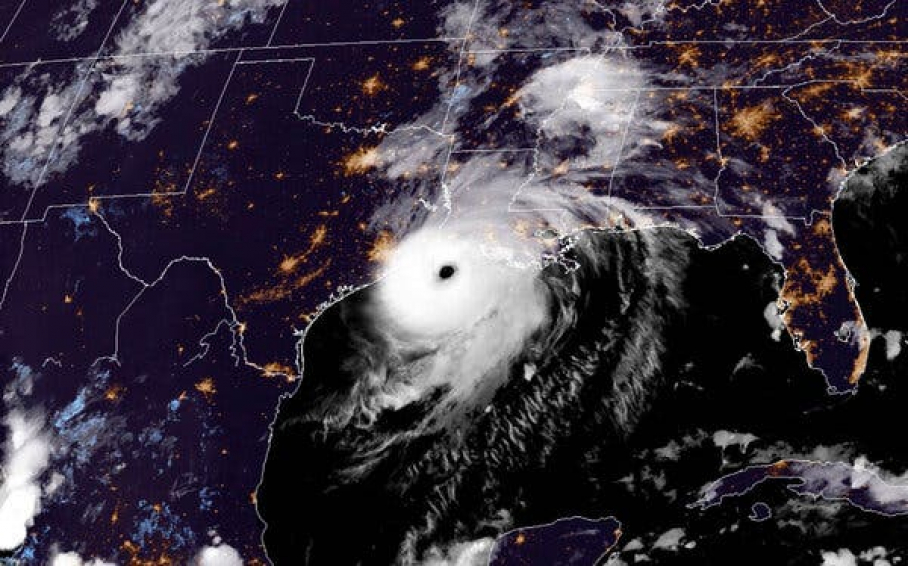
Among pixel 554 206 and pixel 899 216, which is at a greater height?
pixel 554 206

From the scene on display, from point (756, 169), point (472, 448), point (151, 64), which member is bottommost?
point (472, 448)

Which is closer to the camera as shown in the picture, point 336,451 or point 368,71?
point 336,451

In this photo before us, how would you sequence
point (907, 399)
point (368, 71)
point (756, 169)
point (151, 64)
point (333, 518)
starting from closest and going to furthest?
point (907, 399) < point (333, 518) < point (756, 169) < point (368, 71) < point (151, 64)

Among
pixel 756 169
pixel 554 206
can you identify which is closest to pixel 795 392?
pixel 756 169

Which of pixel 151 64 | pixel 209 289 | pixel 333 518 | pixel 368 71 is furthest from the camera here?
pixel 151 64

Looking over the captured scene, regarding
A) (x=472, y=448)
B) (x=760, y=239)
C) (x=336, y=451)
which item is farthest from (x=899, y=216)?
(x=336, y=451)

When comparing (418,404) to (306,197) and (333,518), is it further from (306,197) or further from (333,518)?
(306,197)
